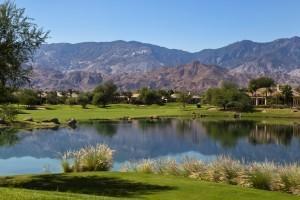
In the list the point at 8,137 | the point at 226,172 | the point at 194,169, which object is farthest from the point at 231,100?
the point at 226,172

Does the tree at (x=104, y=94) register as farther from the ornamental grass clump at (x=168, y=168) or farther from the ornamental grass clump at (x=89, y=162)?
the ornamental grass clump at (x=168, y=168)

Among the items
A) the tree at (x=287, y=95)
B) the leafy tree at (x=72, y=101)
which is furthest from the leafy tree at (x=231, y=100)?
the leafy tree at (x=72, y=101)

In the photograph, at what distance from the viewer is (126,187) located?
711 inches

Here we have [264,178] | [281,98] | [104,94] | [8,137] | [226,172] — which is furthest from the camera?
[281,98]

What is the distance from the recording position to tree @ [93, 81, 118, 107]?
15225 centimetres

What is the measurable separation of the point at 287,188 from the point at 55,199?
400 inches

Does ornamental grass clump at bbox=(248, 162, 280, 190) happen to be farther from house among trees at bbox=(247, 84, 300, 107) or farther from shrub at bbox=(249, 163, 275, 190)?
house among trees at bbox=(247, 84, 300, 107)

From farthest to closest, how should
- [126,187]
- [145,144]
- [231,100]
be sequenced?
[231,100] < [145,144] < [126,187]

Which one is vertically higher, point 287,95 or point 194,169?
point 287,95

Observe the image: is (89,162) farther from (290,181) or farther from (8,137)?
(8,137)

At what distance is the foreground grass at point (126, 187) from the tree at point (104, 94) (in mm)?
131648

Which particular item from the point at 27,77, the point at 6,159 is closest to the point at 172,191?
the point at 27,77

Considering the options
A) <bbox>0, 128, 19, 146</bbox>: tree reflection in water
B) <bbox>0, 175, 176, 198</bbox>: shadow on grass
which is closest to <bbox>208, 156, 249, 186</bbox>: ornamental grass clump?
<bbox>0, 175, 176, 198</bbox>: shadow on grass

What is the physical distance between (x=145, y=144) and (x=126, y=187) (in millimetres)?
44614
